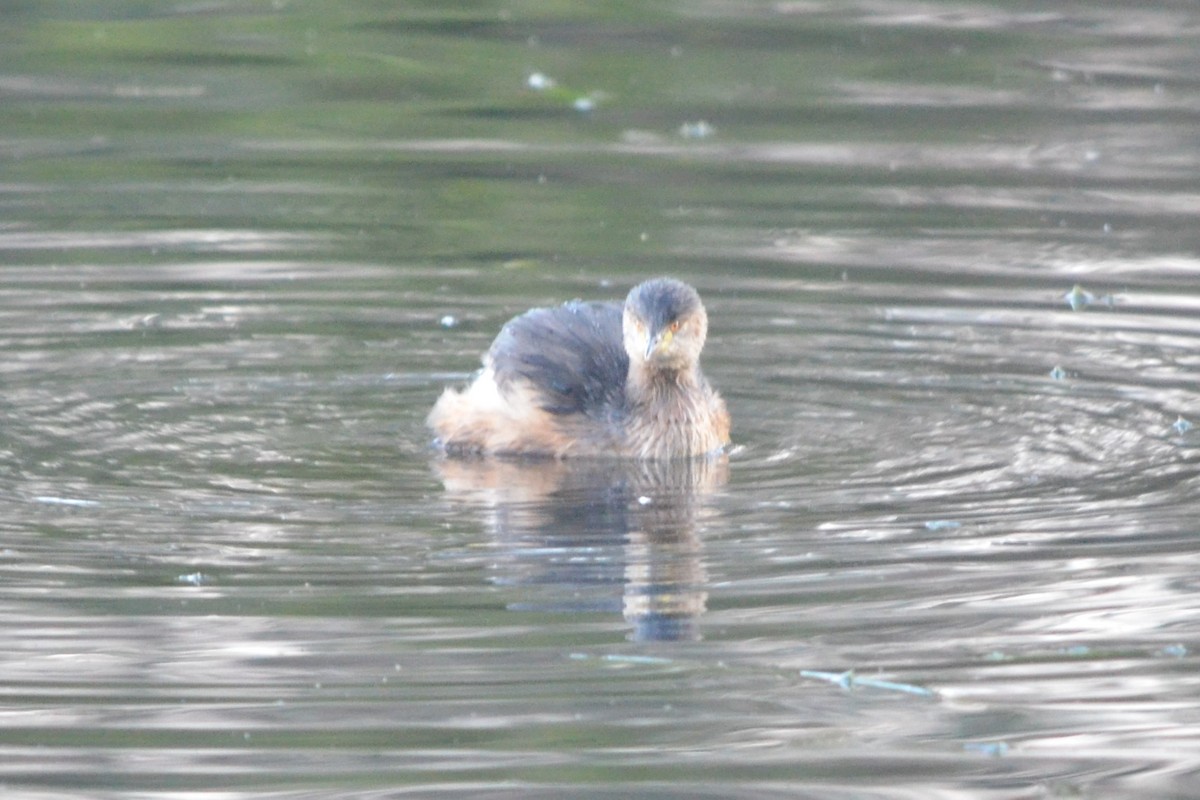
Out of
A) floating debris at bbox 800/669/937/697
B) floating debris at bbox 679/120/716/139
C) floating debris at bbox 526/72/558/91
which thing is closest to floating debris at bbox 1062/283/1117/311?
floating debris at bbox 679/120/716/139

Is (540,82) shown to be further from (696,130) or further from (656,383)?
(656,383)

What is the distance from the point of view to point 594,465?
9.01 m

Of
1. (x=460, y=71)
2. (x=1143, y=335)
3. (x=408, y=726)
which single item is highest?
(x=460, y=71)

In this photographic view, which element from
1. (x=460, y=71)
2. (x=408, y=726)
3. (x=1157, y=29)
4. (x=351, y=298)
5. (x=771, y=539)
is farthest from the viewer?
(x=1157, y=29)

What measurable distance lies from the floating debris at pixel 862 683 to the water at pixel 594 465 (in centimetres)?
1

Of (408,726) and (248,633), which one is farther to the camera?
(248,633)

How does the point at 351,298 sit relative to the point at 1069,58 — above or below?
below

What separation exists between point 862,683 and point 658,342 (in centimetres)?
279

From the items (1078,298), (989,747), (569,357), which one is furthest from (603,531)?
(1078,298)

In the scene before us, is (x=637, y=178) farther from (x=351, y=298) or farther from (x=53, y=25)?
(x=53, y=25)

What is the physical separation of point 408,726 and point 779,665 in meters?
1.06

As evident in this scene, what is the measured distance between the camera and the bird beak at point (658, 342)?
8867 mm

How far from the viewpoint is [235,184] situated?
12906 mm

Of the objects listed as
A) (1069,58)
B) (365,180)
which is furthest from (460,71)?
(1069,58)
